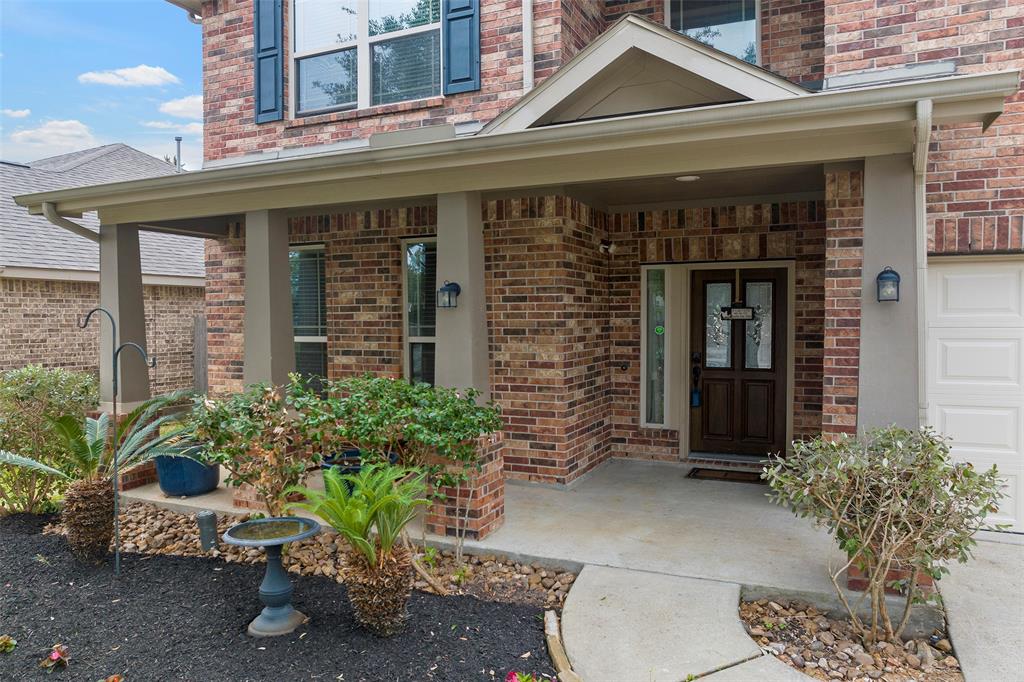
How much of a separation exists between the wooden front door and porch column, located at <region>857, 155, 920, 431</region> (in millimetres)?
2800

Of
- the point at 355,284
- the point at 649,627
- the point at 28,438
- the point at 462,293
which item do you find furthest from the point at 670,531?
the point at 28,438

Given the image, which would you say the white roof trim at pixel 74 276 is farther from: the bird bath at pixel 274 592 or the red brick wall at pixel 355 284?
the bird bath at pixel 274 592

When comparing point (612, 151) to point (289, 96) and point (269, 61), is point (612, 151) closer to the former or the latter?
A: point (289, 96)

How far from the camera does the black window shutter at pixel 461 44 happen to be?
648 cm

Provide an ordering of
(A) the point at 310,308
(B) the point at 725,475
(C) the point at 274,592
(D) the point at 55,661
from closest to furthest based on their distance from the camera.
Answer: (D) the point at 55,661 → (C) the point at 274,592 → (B) the point at 725,475 → (A) the point at 310,308

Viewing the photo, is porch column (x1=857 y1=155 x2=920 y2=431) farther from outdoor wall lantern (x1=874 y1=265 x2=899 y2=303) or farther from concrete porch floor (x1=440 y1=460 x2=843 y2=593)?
concrete porch floor (x1=440 y1=460 x2=843 y2=593)

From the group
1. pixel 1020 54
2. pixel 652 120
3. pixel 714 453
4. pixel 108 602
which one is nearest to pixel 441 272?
pixel 652 120

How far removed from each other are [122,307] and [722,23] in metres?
6.66

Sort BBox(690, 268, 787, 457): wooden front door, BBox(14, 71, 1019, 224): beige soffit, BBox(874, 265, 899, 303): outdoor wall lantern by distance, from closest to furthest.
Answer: BBox(14, 71, 1019, 224): beige soffit
BBox(874, 265, 899, 303): outdoor wall lantern
BBox(690, 268, 787, 457): wooden front door

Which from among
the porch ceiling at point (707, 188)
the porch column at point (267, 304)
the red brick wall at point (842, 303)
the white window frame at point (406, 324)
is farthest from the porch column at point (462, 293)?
the red brick wall at point (842, 303)

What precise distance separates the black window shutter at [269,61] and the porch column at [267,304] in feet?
6.54

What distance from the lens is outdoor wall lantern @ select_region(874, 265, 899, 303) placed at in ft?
12.9

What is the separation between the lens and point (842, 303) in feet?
15.2

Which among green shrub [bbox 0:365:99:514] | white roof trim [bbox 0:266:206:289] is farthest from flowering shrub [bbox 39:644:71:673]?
white roof trim [bbox 0:266:206:289]
